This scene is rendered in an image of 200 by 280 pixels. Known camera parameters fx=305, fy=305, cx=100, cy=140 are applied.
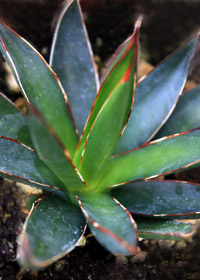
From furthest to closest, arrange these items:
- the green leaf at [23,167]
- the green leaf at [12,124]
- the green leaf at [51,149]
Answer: the green leaf at [12,124], the green leaf at [23,167], the green leaf at [51,149]

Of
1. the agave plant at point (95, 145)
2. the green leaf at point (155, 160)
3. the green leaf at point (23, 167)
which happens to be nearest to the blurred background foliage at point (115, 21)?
the agave plant at point (95, 145)

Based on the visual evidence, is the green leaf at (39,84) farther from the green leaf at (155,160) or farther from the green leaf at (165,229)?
the green leaf at (165,229)

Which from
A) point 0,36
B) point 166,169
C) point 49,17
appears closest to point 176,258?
point 166,169

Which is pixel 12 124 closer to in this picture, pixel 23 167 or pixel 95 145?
pixel 23 167

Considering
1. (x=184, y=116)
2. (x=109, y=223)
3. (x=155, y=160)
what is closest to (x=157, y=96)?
(x=184, y=116)

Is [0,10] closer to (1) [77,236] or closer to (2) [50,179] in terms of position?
(2) [50,179]

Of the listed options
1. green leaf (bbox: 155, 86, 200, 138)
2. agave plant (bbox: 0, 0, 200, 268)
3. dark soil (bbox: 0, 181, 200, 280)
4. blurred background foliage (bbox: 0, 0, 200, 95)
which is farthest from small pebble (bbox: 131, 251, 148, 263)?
blurred background foliage (bbox: 0, 0, 200, 95)
